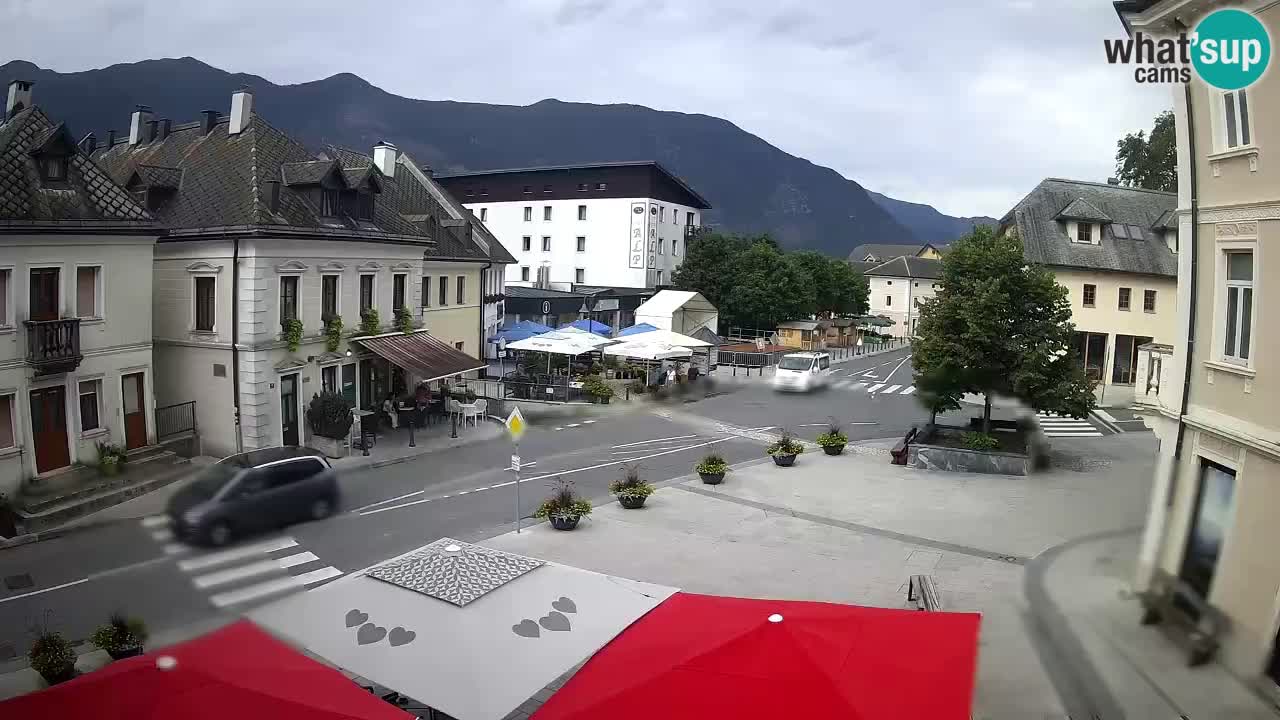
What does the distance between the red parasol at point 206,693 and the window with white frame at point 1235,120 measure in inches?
305

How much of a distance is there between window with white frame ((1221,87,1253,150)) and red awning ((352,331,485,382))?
16.4 metres

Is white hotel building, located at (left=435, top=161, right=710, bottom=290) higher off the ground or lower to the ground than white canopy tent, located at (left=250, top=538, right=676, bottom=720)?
higher

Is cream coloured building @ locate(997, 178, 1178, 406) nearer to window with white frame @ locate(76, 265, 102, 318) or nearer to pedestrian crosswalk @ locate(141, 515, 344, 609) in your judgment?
pedestrian crosswalk @ locate(141, 515, 344, 609)

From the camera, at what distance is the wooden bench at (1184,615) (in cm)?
677

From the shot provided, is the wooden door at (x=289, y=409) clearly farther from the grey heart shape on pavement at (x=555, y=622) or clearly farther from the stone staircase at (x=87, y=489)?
the grey heart shape on pavement at (x=555, y=622)

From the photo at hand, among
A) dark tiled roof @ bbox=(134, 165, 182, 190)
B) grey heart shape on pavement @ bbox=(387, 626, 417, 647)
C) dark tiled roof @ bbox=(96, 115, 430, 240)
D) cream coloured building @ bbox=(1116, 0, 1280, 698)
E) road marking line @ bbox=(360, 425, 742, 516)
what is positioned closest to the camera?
cream coloured building @ bbox=(1116, 0, 1280, 698)

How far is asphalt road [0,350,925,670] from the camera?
9.85m

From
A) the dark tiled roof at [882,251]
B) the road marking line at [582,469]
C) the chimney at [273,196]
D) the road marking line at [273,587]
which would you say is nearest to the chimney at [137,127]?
the chimney at [273,196]

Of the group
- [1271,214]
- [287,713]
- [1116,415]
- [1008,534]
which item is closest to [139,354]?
[287,713]

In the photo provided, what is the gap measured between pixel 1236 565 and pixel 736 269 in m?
51.0

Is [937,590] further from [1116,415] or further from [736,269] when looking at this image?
[736,269]

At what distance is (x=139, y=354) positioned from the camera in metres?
11.0

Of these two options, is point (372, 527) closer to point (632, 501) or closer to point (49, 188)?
point (632, 501)

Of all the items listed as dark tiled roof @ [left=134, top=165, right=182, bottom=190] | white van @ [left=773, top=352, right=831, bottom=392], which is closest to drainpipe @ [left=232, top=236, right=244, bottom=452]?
dark tiled roof @ [left=134, top=165, right=182, bottom=190]
